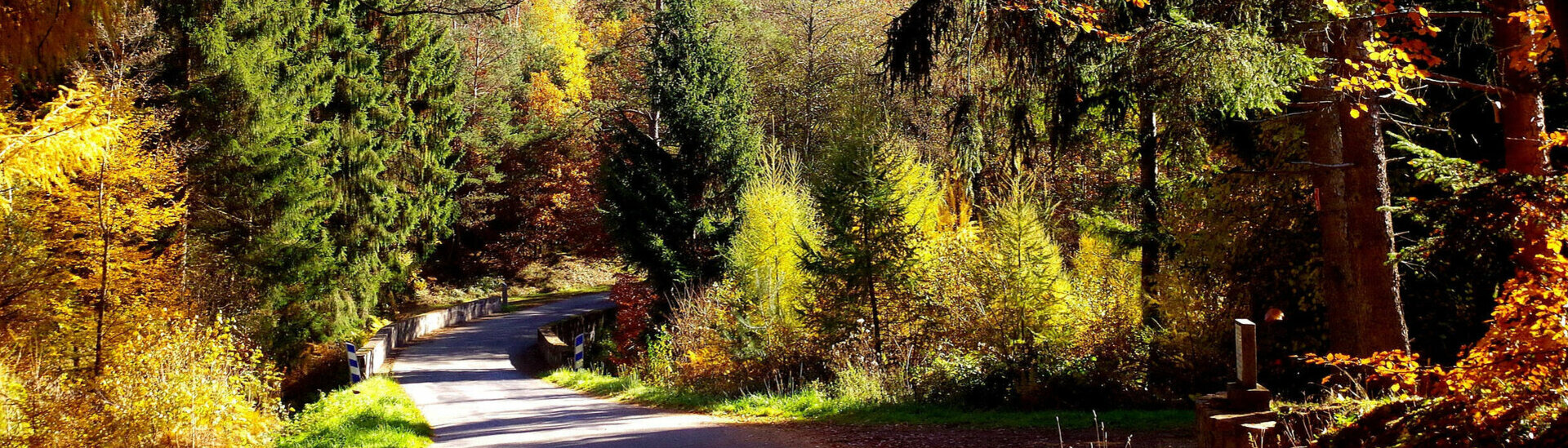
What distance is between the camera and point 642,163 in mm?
28641

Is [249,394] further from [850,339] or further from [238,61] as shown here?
[238,61]

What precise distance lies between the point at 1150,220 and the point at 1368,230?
206 inches

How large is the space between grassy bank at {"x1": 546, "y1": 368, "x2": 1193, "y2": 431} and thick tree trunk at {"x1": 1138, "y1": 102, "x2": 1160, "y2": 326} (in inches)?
91.7

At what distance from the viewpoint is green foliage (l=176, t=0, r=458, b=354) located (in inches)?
946

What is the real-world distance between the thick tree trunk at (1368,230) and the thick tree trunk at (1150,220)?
4.39 metres

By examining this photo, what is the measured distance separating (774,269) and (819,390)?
20.2ft

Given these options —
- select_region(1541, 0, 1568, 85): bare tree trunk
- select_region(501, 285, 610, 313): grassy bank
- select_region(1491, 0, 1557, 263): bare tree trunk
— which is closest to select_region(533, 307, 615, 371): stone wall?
select_region(501, 285, 610, 313): grassy bank

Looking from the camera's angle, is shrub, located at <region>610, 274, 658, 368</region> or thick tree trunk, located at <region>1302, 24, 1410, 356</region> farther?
shrub, located at <region>610, 274, 658, 368</region>

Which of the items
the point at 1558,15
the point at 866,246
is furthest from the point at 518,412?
the point at 1558,15

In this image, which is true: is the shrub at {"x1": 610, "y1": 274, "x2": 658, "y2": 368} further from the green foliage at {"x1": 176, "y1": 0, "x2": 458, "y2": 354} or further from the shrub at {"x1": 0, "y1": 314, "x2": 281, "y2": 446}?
the shrub at {"x1": 0, "y1": 314, "x2": 281, "y2": 446}

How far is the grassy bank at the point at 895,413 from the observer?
10922mm

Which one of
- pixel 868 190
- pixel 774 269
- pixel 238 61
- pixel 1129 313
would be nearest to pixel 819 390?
pixel 868 190

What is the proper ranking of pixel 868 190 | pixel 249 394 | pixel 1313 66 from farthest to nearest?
pixel 868 190, pixel 249 394, pixel 1313 66

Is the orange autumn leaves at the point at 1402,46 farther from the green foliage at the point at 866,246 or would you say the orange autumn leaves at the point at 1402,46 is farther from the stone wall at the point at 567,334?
the stone wall at the point at 567,334
